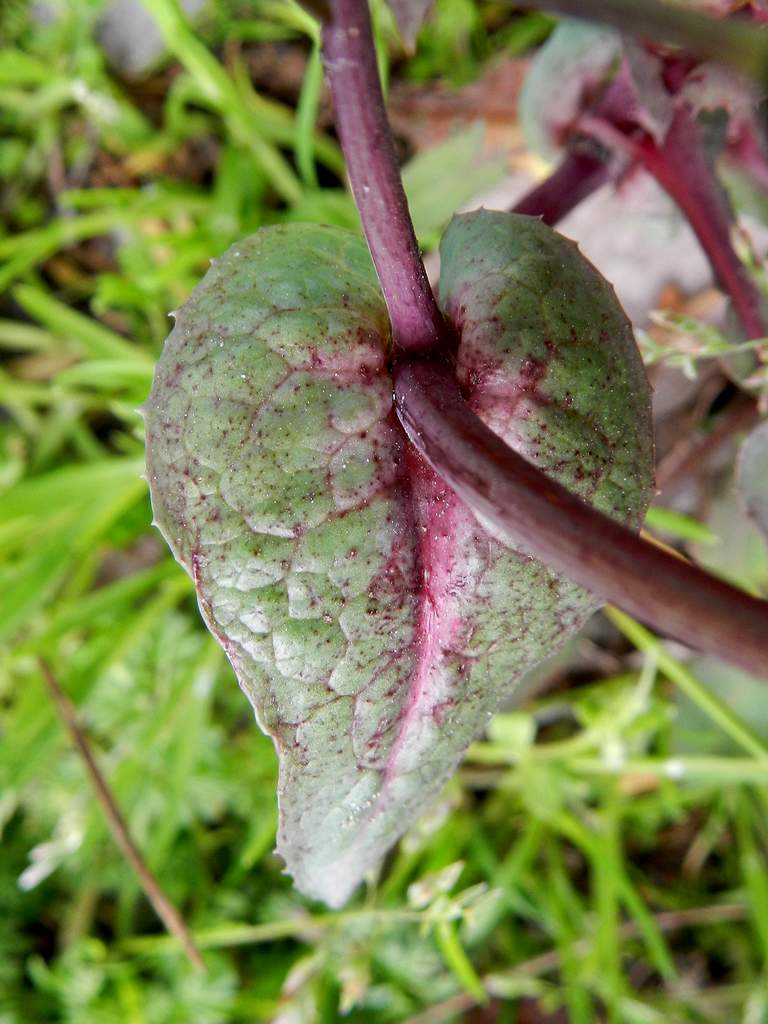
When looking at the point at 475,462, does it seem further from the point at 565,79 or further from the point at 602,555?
the point at 565,79

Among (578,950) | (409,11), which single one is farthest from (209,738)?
(409,11)

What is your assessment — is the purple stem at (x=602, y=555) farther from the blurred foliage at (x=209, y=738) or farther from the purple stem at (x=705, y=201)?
the blurred foliage at (x=209, y=738)

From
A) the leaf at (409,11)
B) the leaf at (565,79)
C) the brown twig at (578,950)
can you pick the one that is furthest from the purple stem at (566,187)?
the brown twig at (578,950)

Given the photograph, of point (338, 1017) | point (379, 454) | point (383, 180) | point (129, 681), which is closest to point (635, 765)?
point (338, 1017)

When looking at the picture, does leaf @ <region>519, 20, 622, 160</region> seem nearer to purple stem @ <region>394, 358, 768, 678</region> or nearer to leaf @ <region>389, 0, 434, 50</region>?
leaf @ <region>389, 0, 434, 50</region>

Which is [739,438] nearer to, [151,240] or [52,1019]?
[151,240]

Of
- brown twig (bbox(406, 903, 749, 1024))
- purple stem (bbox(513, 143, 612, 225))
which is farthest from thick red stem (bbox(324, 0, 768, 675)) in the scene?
brown twig (bbox(406, 903, 749, 1024))
